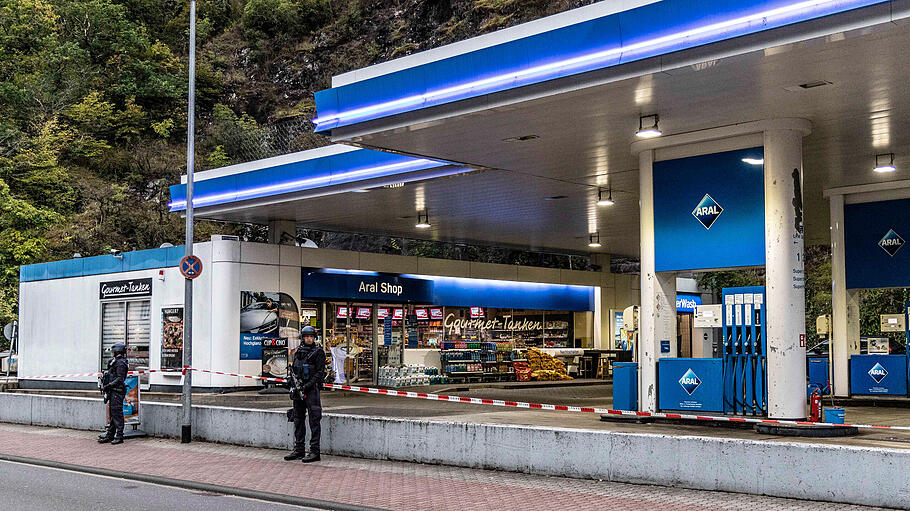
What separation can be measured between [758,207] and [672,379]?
299 centimetres

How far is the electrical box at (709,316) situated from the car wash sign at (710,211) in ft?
2.52

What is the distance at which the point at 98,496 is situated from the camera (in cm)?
1130

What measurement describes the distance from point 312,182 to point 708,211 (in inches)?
369

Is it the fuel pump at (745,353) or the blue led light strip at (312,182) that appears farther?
the blue led light strip at (312,182)

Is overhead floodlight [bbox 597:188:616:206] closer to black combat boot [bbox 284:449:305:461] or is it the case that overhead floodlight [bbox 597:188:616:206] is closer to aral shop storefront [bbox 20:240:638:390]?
aral shop storefront [bbox 20:240:638:390]

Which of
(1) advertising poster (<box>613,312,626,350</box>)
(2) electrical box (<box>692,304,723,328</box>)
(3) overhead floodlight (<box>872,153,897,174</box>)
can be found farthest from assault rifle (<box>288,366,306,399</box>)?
(1) advertising poster (<box>613,312,626,350</box>)

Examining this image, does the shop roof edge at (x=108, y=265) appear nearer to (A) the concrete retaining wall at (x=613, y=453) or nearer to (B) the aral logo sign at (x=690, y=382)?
(A) the concrete retaining wall at (x=613, y=453)

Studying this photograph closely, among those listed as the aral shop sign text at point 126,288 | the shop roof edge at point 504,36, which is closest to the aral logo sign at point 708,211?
the shop roof edge at point 504,36

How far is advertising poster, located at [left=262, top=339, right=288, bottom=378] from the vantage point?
25141 millimetres

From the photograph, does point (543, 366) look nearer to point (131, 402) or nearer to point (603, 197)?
point (603, 197)

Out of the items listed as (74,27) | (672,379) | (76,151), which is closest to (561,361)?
(672,379)

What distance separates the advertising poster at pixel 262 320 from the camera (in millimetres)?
24828

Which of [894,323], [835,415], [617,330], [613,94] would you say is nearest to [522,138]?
[613,94]

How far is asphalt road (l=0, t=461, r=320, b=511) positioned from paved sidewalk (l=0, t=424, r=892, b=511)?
60cm
